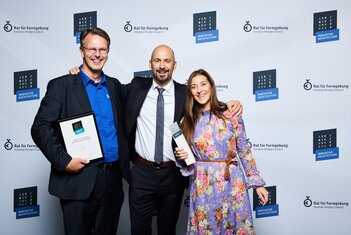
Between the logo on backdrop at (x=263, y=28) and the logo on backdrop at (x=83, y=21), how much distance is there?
4.02 ft

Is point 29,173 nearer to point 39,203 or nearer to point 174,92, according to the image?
point 39,203

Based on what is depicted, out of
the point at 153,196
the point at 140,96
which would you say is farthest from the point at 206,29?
the point at 153,196

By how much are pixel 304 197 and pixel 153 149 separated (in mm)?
1508

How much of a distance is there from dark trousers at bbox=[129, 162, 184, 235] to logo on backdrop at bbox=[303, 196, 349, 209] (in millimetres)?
1262

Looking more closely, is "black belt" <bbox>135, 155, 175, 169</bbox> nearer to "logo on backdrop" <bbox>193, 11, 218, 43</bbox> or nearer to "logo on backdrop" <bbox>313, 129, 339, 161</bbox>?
"logo on backdrop" <bbox>193, 11, 218, 43</bbox>

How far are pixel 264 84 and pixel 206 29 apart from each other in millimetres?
648

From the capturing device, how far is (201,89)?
6.47ft

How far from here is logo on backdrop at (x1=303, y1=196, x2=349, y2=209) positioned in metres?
2.99

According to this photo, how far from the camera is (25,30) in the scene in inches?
113

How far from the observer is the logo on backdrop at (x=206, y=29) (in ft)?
9.48

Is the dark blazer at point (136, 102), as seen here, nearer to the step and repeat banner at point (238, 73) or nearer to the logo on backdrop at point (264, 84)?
the step and repeat banner at point (238, 73)

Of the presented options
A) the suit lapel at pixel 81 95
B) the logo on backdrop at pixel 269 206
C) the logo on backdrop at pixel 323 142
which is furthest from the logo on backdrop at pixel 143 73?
the logo on backdrop at pixel 323 142

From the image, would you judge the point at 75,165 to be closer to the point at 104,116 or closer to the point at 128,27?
the point at 104,116

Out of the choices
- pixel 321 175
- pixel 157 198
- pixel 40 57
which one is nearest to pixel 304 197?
pixel 321 175
